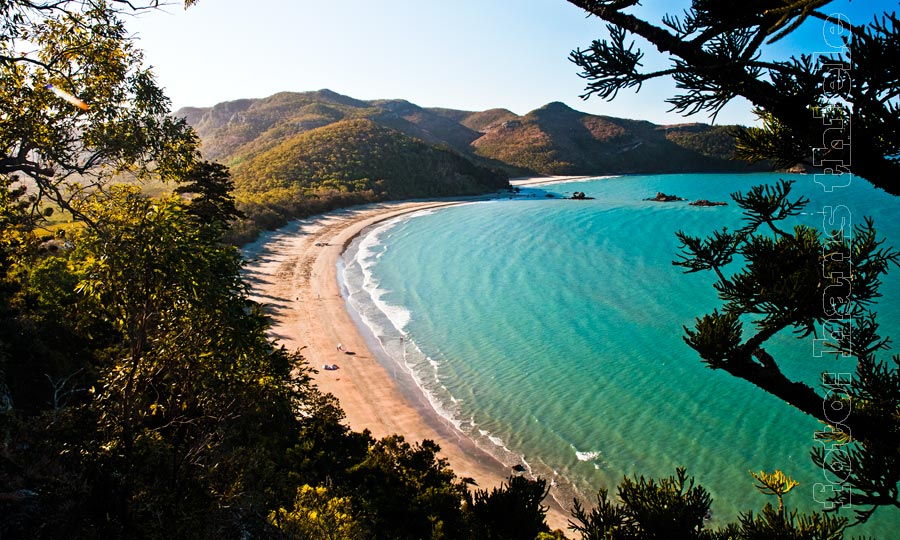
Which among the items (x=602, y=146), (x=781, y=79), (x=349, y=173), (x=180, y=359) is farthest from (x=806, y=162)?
(x=602, y=146)

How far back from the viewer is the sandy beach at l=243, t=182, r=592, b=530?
55.5 ft

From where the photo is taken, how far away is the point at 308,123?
441 feet

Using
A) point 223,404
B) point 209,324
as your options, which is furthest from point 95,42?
point 223,404

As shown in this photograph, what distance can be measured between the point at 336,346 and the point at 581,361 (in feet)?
40.4

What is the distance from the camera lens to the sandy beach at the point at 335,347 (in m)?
16.9

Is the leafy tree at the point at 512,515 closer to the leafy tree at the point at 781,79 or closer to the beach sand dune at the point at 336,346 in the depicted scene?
the beach sand dune at the point at 336,346

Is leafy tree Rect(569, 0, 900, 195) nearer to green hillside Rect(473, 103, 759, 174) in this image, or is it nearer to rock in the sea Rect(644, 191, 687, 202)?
rock in the sea Rect(644, 191, 687, 202)

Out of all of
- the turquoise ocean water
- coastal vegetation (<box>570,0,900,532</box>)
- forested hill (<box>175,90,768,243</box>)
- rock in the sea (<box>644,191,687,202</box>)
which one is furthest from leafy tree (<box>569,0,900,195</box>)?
rock in the sea (<box>644,191,687,202</box>)

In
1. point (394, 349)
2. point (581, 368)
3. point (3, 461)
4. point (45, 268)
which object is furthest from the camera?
point (394, 349)

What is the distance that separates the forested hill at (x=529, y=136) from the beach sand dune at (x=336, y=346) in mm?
88572

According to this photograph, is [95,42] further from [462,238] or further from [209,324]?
[462,238]

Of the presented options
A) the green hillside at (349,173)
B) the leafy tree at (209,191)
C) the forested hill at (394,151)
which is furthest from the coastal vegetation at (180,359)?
the green hillside at (349,173)

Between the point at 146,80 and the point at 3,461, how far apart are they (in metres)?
5.68

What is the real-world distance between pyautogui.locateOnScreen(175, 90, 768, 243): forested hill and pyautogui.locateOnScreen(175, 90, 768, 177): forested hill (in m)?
0.36
